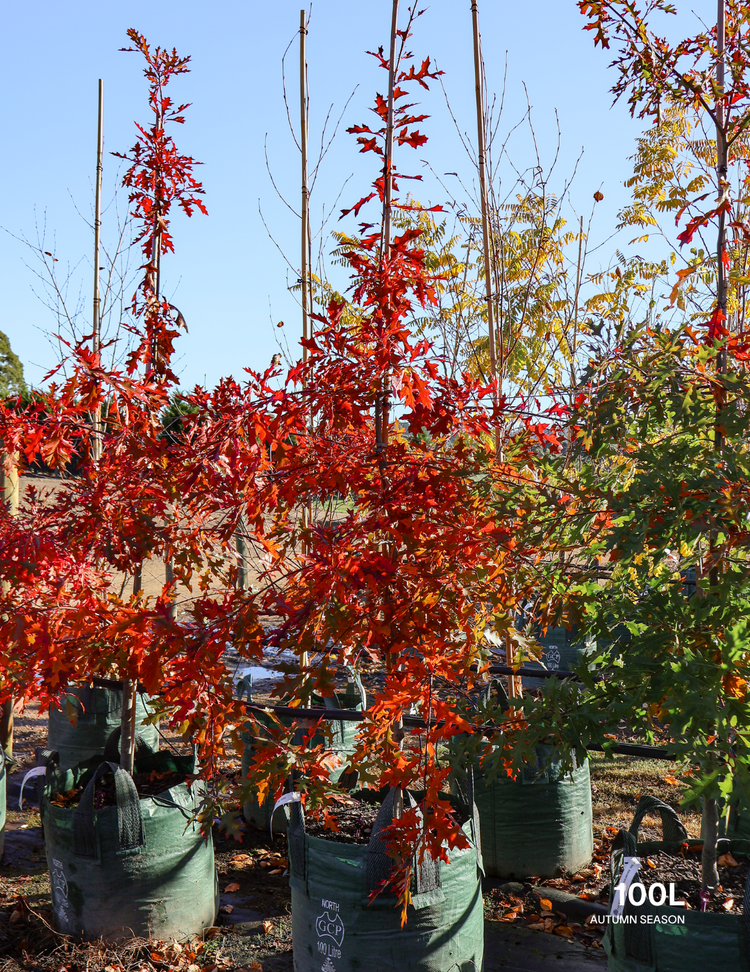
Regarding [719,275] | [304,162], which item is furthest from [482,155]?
[719,275]

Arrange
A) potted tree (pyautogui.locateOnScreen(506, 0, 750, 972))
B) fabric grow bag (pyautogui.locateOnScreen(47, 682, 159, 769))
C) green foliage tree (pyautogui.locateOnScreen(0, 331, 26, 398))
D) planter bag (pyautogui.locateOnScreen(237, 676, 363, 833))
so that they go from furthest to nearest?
1. green foliage tree (pyautogui.locateOnScreen(0, 331, 26, 398))
2. fabric grow bag (pyautogui.locateOnScreen(47, 682, 159, 769))
3. planter bag (pyautogui.locateOnScreen(237, 676, 363, 833))
4. potted tree (pyautogui.locateOnScreen(506, 0, 750, 972))

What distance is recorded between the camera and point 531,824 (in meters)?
3.88

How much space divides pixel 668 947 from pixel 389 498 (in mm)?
1491

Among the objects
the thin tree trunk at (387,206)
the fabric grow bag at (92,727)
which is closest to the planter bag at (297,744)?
the fabric grow bag at (92,727)

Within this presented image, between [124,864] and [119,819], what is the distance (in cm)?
19

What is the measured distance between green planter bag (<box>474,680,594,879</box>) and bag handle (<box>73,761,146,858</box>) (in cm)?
166

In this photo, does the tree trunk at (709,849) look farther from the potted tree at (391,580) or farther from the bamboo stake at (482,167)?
the bamboo stake at (482,167)

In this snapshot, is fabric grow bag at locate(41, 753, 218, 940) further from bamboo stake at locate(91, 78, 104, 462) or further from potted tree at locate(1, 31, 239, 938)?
bamboo stake at locate(91, 78, 104, 462)

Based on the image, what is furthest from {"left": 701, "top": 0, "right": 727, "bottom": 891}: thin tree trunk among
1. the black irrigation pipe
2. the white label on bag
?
the white label on bag

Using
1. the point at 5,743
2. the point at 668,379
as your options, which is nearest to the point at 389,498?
the point at 668,379

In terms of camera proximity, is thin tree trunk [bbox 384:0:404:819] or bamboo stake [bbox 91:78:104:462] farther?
bamboo stake [bbox 91:78:104:462]

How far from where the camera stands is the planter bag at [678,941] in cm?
213

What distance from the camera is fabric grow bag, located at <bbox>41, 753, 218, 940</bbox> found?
10.5ft

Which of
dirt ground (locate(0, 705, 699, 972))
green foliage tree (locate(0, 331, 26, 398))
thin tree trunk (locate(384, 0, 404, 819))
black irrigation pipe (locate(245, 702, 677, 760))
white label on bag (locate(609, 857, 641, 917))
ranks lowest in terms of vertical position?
dirt ground (locate(0, 705, 699, 972))
